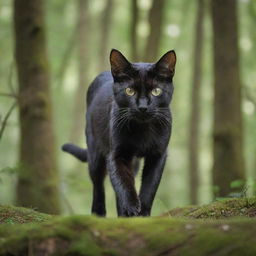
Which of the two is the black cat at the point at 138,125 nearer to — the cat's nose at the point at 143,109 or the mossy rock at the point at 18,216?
the cat's nose at the point at 143,109

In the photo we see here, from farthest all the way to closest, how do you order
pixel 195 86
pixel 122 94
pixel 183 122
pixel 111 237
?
pixel 183 122 → pixel 195 86 → pixel 122 94 → pixel 111 237

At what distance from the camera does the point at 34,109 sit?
772 cm

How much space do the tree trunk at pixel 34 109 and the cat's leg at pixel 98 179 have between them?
1.46m

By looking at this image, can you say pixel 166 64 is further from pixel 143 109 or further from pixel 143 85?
pixel 143 109

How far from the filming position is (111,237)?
311cm

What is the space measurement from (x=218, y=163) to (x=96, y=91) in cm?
279

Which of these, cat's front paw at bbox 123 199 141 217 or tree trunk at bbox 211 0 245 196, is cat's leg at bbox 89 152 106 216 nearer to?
cat's front paw at bbox 123 199 141 217

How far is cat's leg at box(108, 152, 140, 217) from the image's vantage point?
5.00 m

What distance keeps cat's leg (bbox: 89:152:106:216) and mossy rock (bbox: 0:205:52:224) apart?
1695 millimetres

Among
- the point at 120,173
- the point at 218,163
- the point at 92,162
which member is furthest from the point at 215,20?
the point at 120,173

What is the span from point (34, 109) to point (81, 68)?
8290 mm

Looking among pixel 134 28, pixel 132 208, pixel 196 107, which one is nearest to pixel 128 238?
pixel 132 208

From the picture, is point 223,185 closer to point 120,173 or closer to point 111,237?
point 120,173

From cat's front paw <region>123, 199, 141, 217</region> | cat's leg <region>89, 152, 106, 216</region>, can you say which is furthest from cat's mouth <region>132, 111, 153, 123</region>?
cat's leg <region>89, 152, 106, 216</region>
